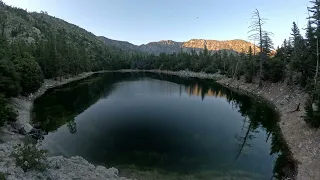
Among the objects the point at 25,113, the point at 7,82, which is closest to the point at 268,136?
the point at 25,113

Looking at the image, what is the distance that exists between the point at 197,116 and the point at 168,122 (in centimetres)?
782

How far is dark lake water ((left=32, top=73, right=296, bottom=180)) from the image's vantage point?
84.7ft

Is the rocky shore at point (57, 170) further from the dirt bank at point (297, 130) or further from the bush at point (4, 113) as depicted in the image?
the dirt bank at point (297, 130)

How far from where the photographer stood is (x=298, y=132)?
32.2 m

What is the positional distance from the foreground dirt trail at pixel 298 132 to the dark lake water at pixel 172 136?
140 centimetres

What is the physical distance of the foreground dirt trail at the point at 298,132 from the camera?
78.3 feet

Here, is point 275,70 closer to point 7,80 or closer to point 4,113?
point 7,80

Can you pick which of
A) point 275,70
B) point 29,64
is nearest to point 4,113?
point 29,64

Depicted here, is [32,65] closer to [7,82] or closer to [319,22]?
[7,82]

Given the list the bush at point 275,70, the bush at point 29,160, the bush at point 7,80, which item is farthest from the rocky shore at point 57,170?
the bush at point 275,70

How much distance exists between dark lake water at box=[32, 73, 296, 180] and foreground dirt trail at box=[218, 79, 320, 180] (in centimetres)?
140


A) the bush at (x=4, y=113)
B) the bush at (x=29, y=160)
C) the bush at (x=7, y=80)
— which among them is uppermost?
the bush at (x=7, y=80)

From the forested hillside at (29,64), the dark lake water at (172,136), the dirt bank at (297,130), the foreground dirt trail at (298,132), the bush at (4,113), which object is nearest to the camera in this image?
the foreground dirt trail at (298,132)

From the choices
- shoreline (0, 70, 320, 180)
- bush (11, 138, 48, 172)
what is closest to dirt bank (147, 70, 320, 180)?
shoreline (0, 70, 320, 180)
